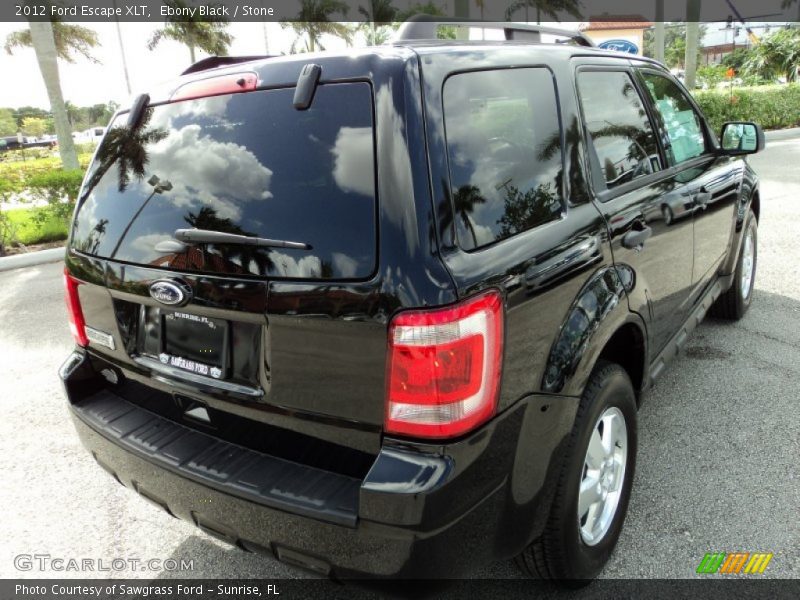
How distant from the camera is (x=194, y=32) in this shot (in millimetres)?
27406

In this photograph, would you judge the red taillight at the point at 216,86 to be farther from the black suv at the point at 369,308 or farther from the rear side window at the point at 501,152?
the rear side window at the point at 501,152

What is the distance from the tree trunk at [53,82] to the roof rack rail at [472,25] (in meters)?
11.1

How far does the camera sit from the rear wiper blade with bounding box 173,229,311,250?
1.72 metres

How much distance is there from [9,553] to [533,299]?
2473 mm

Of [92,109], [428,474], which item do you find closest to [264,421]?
[428,474]

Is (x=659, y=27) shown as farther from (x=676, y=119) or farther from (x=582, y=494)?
(x=582, y=494)

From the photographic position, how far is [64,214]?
30.8 feet

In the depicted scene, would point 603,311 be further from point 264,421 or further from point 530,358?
point 264,421

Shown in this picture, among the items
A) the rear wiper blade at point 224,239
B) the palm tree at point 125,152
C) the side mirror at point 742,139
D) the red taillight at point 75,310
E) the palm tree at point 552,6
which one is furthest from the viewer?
the palm tree at point 552,6

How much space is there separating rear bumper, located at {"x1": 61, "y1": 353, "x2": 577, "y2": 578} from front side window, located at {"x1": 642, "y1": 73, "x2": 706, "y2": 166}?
1952mm

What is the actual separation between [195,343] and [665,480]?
218cm

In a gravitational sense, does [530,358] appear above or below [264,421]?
above

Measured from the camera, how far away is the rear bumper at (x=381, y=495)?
1599 mm

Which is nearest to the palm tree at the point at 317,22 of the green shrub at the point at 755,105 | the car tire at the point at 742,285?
the green shrub at the point at 755,105
